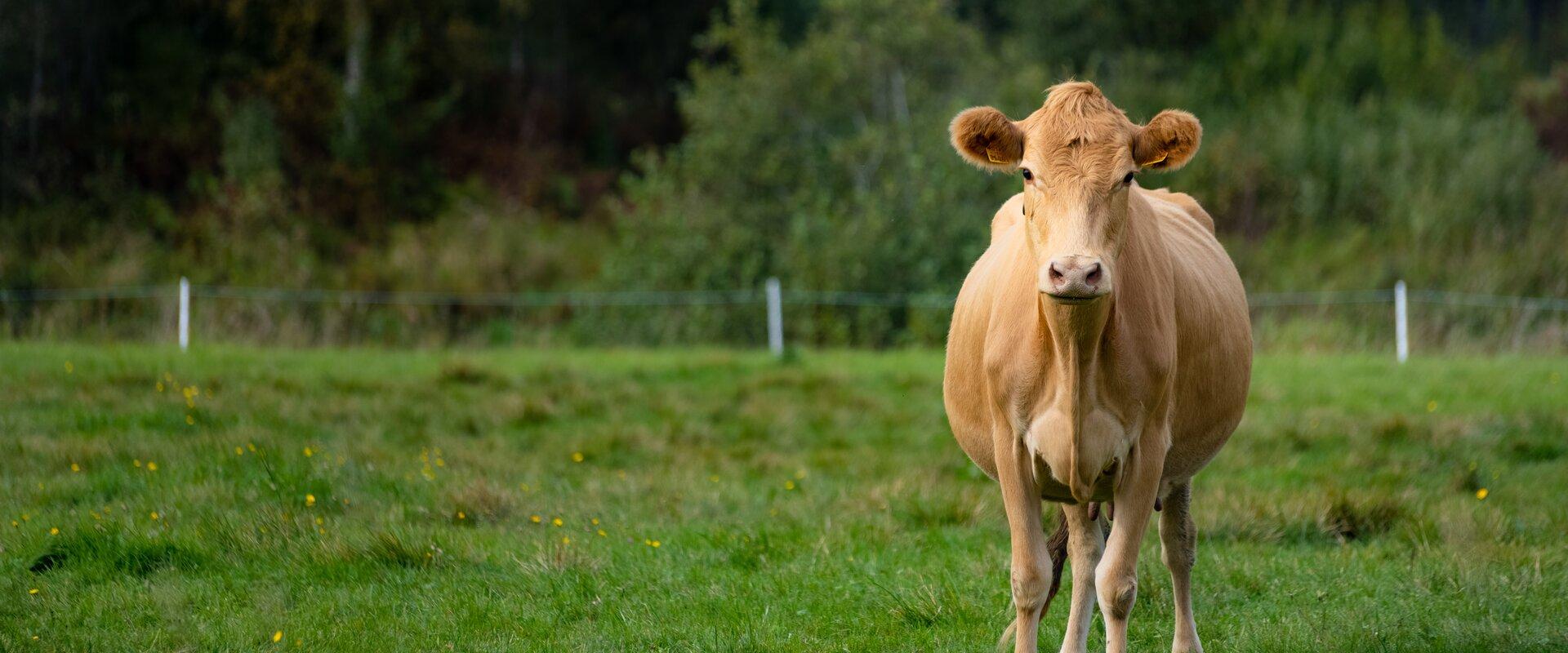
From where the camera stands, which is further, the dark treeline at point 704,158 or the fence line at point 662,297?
the dark treeline at point 704,158

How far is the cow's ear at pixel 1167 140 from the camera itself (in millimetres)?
4621

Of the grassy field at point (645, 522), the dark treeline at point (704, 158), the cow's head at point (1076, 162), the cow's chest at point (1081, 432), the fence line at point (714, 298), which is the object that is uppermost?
the dark treeline at point (704, 158)

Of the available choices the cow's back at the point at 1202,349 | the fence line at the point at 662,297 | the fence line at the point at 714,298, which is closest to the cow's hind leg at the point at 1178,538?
the cow's back at the point at 1202,349

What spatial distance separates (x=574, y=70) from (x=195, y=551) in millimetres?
30973

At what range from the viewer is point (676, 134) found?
3550 cm

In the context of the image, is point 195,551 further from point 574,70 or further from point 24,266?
point 574,70

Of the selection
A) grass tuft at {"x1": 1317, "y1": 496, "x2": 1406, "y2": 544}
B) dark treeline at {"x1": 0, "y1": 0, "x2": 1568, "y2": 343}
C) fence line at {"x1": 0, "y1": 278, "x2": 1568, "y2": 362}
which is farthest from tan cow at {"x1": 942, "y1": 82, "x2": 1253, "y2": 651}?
dark treeline at {"x1": 0, "y1": 0, "x2": 1568, "y2": 343}

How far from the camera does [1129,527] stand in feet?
16.0

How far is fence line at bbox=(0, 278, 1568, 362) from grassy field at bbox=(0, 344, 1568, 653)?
214 inches

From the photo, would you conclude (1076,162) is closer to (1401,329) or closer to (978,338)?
(978,338)

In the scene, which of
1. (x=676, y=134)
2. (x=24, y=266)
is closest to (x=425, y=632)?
(x=24, y=266)

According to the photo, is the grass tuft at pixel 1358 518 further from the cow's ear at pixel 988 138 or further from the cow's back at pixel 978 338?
the cow's ear at pixel 988 138

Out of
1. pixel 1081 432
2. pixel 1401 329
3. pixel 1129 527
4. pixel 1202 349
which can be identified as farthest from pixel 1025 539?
pixel 1401 329

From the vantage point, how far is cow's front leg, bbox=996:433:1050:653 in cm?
500
